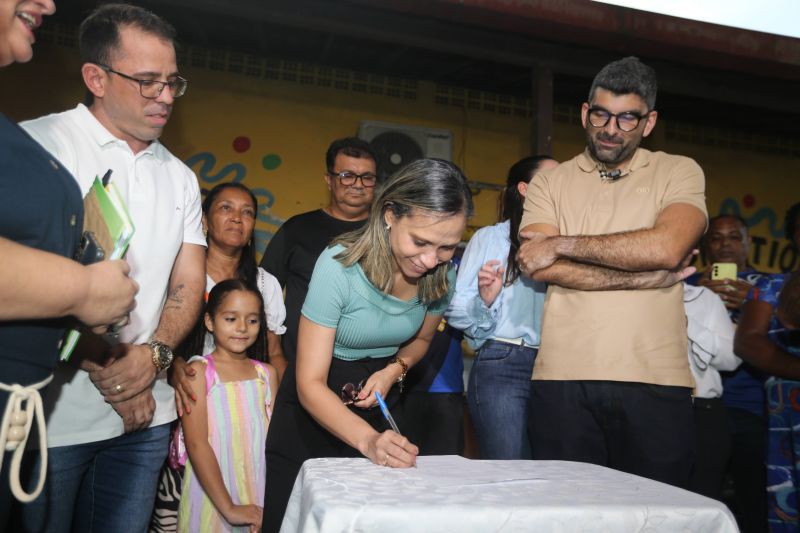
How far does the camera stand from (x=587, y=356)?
2293mm

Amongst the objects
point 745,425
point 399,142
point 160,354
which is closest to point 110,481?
point 160,354

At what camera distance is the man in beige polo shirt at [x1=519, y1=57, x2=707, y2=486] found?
2.25m

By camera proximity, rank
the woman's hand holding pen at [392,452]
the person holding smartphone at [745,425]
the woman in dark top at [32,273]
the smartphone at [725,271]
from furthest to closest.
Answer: the smartphone at [725,271]
the person holding smartphone at [745,425]
the woman's hand holding pen at [392,452]
the woman in dark top at [32,273]

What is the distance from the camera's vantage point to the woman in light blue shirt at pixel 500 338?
2.74m

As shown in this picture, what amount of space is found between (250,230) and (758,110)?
17.9 ft

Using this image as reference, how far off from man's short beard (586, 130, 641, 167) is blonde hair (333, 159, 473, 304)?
25.1 inches

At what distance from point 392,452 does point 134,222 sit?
1.10 metres

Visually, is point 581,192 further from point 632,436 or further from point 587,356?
point 632,436

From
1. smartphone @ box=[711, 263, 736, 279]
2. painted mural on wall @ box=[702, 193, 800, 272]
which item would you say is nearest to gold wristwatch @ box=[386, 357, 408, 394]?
smartphone @ box=[711, 263, 736, 279]

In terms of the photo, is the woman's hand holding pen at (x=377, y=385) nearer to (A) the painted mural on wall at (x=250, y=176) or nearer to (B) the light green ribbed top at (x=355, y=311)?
(B) the light green ribbed top at (x=355, y=311)

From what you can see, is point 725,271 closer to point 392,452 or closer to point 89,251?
point 392,452

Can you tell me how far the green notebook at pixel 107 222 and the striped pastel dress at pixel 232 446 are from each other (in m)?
1.41

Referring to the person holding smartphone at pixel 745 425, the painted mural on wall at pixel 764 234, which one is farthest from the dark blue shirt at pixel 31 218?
the painted mural on wall at pixel 764 234

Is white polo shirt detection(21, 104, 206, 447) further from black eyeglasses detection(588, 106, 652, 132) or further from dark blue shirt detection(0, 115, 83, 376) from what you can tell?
black eyeglasses detection(588, 106, 652, 132)
